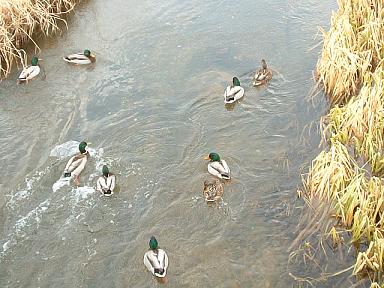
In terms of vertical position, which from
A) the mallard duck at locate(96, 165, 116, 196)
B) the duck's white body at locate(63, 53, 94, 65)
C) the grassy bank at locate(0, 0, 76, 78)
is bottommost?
the mallard duck at locate(96, 165, 116, 196)

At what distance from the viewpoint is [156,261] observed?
7.04m

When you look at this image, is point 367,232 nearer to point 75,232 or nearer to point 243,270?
point 243,270

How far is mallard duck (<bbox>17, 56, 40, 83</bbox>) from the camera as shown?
11.6 meters

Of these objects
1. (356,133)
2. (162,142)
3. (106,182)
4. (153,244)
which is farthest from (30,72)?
(356,133)

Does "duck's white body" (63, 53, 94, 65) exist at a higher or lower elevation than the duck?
higher

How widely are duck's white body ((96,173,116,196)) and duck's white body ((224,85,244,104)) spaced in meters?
3.14

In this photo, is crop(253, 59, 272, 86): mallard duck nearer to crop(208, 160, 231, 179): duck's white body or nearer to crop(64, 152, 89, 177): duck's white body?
crop(208, 160, 231, 179): duck's white body

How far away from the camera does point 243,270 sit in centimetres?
704

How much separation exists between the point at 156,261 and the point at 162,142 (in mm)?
3095

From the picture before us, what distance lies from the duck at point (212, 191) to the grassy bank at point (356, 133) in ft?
4.59

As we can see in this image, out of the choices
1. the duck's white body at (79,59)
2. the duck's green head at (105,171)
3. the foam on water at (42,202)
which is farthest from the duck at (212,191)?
the duck's white body at (79,59)

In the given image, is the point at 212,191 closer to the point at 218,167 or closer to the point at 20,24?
the point at 218,167

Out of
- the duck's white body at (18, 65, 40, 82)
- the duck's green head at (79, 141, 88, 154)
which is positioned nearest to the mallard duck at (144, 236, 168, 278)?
the duck's green head at (79, 141, 88, 154)

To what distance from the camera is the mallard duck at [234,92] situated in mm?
10422
